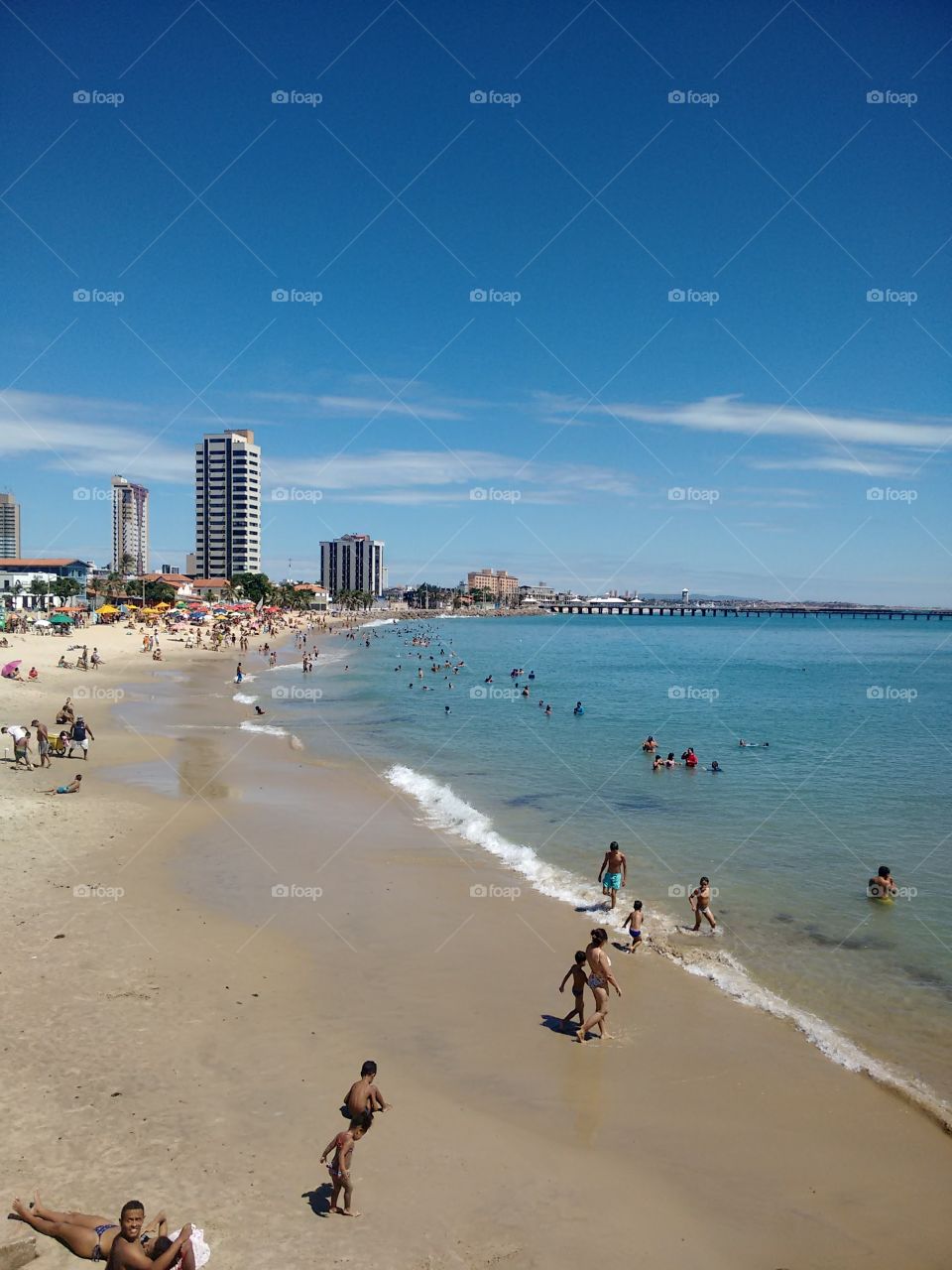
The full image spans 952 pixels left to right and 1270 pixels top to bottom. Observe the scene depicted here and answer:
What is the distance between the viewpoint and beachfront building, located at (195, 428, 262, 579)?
602 ft

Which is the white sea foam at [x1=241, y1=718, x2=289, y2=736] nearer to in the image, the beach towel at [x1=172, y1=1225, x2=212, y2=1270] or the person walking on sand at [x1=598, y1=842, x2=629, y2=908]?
the person walking on sand at [x1=598, y1=842, x2=629, y2=908]

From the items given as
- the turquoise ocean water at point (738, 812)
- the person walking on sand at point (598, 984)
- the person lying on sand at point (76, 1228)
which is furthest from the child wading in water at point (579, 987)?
the person lying on sand at point (76, 1228)

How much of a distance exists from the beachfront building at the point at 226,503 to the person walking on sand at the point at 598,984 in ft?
594

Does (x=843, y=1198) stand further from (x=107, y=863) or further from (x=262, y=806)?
(x=262, y=806)

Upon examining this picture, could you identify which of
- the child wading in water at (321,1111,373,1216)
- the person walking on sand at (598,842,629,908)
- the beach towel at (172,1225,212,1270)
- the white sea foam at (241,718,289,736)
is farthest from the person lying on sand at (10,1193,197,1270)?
the white sea foam at (241,718,289,736)

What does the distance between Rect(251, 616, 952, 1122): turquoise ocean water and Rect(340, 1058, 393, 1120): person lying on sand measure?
19.8 ft

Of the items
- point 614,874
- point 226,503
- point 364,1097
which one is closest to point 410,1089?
point 364,1097

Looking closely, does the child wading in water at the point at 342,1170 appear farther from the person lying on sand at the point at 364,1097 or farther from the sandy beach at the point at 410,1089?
the person lying on sand at the point at 364,1097

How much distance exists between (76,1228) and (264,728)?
30750mm

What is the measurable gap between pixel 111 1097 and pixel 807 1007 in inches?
361

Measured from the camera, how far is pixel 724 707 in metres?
54.8

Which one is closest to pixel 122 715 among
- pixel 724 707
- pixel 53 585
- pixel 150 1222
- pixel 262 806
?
pixel 262 806

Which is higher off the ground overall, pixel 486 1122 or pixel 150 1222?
pixel 150 1222

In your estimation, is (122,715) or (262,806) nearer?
(262,806)
